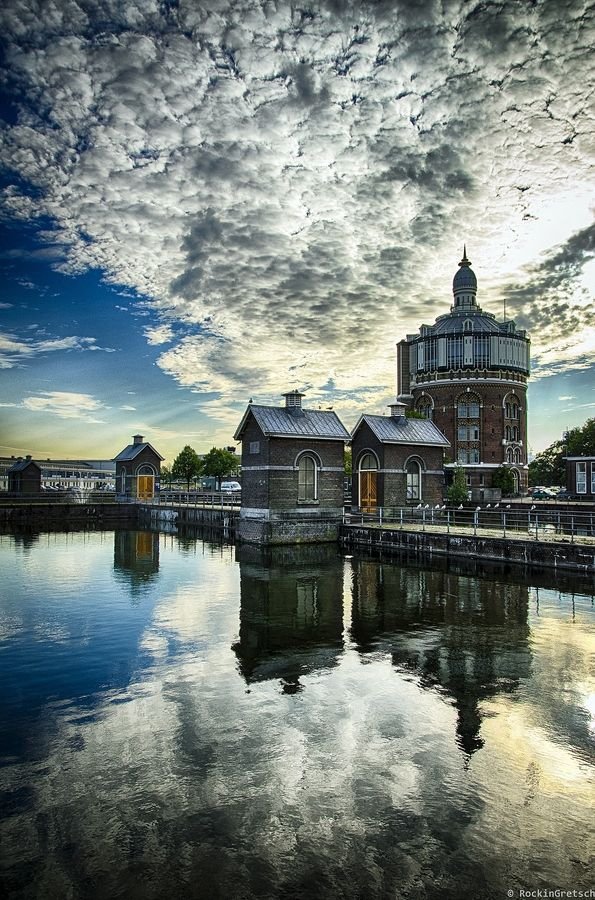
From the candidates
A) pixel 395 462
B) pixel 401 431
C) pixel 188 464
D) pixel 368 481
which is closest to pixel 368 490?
pixel 368 481

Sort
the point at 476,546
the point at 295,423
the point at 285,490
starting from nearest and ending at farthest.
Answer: the point at 476,546 < the point at 285,490 < the point at 295,423

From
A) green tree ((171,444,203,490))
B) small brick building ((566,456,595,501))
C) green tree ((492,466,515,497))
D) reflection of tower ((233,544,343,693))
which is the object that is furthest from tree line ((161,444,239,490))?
reflection of tower ((233,544,343,693))

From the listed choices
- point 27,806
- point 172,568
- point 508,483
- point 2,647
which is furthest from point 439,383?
point 27,806

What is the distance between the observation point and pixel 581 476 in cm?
5859

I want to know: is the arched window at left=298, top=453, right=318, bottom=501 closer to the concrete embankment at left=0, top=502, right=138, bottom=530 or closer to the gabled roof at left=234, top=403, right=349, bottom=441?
the gabled roof at left=234, top=403, right=349, bottom=441

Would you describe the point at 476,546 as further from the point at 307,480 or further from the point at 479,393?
the point at 479,393

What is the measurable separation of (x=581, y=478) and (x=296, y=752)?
189 feet

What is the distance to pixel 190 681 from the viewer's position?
1157cm

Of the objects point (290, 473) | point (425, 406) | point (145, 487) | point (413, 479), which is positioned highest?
point (425, 406)

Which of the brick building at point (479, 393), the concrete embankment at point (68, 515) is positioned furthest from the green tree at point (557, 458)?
the concrete embankment at point (68, 515)

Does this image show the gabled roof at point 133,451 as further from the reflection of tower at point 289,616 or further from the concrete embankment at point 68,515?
the reflection of tower at point 289,616

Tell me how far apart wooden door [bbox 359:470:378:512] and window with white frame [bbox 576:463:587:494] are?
100ft

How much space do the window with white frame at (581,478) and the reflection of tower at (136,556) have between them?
135 feet

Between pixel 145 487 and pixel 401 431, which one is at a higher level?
pixel 401 431
